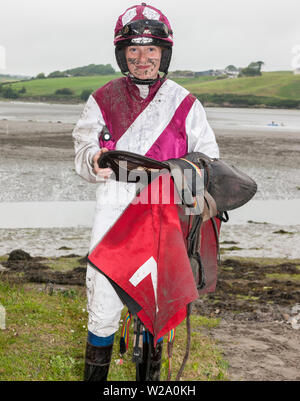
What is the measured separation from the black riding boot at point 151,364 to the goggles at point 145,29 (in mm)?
2370

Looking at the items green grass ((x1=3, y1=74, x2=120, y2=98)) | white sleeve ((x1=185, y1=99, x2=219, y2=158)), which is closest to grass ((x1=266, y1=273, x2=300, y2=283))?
white sleeve ((x1=185, y1=99, x2=219, y2=158))

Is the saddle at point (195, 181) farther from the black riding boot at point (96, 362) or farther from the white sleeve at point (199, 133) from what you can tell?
the black riding boot at point (96, 362)

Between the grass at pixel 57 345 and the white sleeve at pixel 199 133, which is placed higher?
the white sleeve at pixel 199 133

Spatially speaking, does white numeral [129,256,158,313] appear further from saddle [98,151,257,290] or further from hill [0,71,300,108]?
hill [0,71,300,108]

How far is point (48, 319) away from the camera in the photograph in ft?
18.7

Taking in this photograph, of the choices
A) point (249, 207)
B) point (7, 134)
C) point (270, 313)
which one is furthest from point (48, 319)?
point (7, 134)

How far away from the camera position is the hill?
95688 mm

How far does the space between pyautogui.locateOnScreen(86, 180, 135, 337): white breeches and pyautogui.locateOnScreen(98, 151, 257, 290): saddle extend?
115 mm

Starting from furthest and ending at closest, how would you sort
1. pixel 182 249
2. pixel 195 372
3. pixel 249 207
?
pixel 249 207
pixel 195 372
pixel 182 249

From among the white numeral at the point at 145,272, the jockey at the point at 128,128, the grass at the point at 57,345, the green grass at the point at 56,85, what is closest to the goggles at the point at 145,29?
the jockey at the point at 128,128

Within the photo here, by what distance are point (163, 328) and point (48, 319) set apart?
2490 millimetres

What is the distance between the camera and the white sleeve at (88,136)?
3670mm

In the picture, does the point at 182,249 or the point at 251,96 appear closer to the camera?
the point at 182,249
